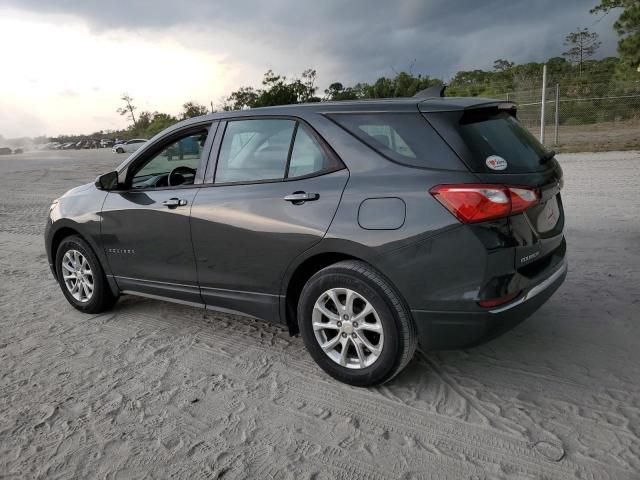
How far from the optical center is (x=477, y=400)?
3.14m

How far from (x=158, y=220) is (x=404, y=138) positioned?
2.02 meters

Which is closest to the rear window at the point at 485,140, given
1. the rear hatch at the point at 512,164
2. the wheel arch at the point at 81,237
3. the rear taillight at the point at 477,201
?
the rear hatch at the point at 512,164

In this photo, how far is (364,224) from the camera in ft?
10.1

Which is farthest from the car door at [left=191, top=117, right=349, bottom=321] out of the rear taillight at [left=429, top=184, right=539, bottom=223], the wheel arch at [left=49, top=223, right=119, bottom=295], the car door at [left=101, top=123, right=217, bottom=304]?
the wheel arch at [left=49, top=223, right=119, bottom=295]

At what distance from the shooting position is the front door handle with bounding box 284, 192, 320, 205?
3.28m

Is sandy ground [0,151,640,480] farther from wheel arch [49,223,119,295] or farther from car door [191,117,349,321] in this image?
car door [191,117,349,321]

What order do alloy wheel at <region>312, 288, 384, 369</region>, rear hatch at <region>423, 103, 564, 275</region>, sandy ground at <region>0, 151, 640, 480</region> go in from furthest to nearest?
1. alloy wheel at <region>312, 288, 384, 369</region>
2. rear hatch at <region>423, 103, 564, 275</region>
3. sandy ground at <region>0, 151, 640, 480</region>

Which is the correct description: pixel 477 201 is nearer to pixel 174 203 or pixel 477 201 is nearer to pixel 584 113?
pixel 174 203

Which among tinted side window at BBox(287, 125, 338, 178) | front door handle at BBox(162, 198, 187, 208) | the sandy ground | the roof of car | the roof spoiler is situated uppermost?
the roof spoiler

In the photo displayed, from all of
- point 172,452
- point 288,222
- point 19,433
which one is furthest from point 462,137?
point 19,433

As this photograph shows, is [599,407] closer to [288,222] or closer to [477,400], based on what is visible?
[477,400]

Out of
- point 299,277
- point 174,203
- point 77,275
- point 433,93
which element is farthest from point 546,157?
point 77,275

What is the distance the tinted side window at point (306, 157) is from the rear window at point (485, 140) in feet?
2.21

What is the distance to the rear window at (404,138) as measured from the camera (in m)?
2.96
